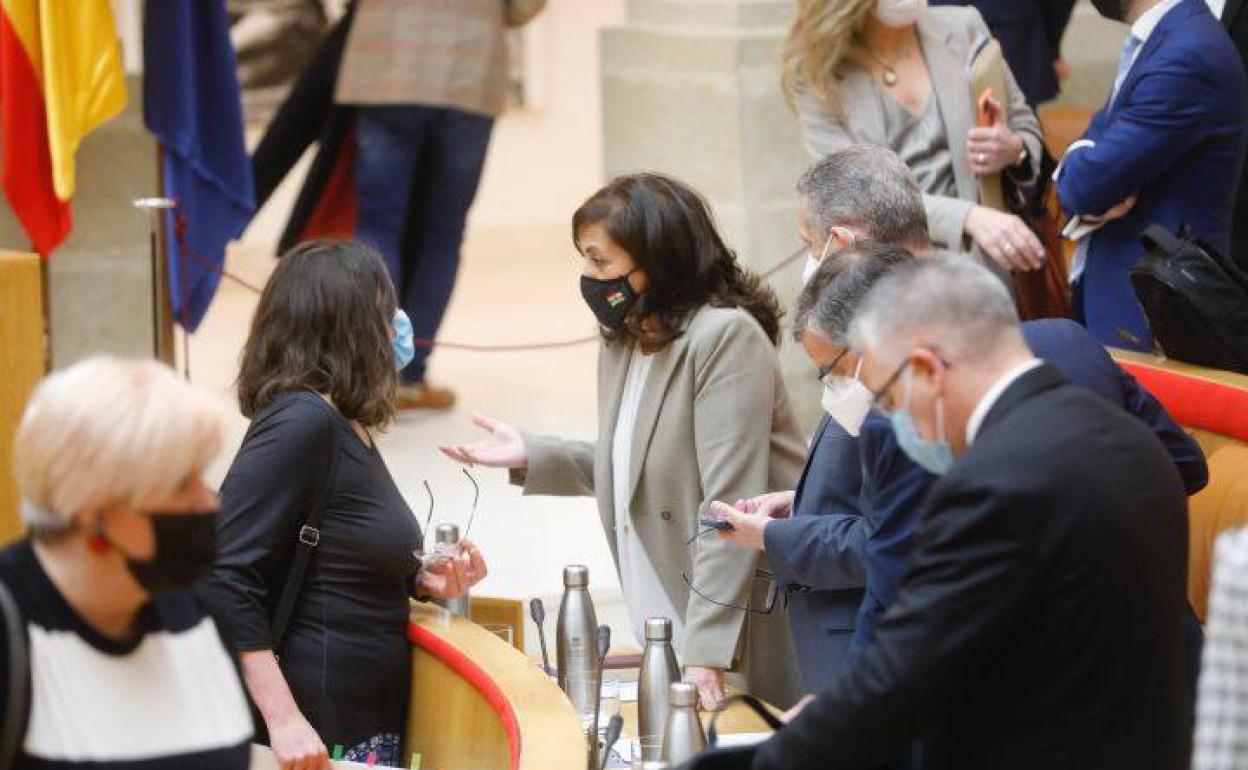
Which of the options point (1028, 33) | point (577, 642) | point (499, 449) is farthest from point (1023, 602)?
point (1028, 33)

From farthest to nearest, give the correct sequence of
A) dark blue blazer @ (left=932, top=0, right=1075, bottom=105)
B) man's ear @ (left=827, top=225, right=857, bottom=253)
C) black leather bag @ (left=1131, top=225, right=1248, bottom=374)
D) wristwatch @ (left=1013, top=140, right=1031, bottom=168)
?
dark blue blazer @ (left=932, top=0, right=1075, bottom=105), wristwatch @ (left=1013, top=140, right=1031, bottom=168), black leather bag @ (left=1131, top=225, right=1248, bottom=374), man's ear @ (left=827, top=225, right=857, bottom=253)

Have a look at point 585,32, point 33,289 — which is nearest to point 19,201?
point 33,289

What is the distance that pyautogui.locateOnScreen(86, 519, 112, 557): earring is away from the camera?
278 cm

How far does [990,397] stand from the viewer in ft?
10.0

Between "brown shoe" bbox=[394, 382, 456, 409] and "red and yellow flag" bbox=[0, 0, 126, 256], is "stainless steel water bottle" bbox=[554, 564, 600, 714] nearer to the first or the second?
"red and yellow flag" bbox=[0, 0, 126, 256]

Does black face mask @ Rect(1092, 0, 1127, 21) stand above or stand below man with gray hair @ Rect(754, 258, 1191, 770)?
above

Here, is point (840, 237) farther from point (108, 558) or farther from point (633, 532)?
point (108, 558)

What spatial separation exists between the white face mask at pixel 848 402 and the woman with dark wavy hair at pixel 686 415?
759 mm

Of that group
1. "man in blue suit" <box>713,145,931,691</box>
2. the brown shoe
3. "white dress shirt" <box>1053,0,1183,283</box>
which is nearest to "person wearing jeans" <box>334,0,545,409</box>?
the brown shoe

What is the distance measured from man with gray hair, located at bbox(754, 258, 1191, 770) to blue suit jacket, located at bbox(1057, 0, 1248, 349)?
2723 mm

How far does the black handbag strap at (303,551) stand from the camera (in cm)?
425

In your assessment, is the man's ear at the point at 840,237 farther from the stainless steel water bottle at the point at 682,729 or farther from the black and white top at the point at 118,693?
the black and white top at the point at 118,693

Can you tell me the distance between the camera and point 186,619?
117 inches

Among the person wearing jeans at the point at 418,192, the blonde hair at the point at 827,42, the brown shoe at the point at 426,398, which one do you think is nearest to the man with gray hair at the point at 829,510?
the blonde hair at the point at 827,42
